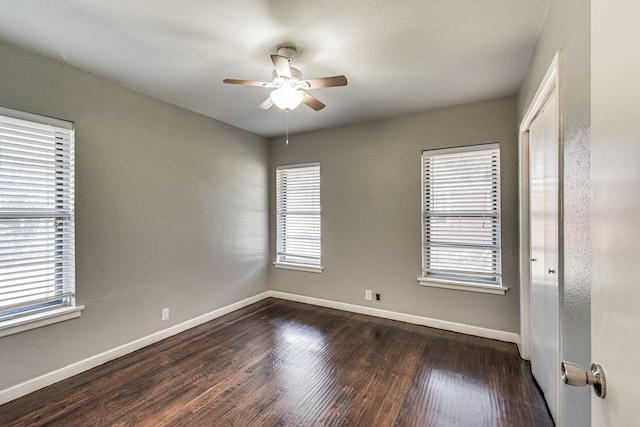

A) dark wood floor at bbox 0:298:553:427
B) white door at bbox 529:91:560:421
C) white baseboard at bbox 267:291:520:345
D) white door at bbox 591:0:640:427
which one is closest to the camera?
white door at bbox 591:0:640:427

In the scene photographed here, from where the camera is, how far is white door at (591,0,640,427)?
1.64ft

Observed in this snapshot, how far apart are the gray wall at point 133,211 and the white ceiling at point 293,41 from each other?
28 centimetres

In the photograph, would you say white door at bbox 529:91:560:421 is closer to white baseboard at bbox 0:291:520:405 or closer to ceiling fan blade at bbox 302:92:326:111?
white baseboard at bbox 0:291:520:405

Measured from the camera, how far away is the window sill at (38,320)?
2023 millimetres

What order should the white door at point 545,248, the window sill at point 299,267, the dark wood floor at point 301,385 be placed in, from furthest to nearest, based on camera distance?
the window sill at point 299,267
the dark wood floor at point 301,385
the white door at point 545,248

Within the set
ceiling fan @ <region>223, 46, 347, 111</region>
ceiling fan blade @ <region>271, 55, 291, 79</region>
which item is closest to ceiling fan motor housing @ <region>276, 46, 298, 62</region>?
ceiling fan @ <region>223, 46, 347, 111</region>

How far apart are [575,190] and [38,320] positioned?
3520 millimetres

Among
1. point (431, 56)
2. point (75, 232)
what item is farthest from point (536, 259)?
point (75, 232)

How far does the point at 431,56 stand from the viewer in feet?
7.30

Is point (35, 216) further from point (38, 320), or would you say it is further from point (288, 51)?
point (288, 51)

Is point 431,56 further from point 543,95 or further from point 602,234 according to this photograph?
point 602,234

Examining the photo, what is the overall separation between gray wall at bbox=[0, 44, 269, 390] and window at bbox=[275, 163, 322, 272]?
0.69 m

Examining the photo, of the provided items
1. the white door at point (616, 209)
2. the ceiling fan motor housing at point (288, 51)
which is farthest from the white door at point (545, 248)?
the ceiling fan motor housing at point (288, 51)

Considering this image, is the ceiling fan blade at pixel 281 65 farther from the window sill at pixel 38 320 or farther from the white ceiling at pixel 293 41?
the window sill at pixel 38 320
